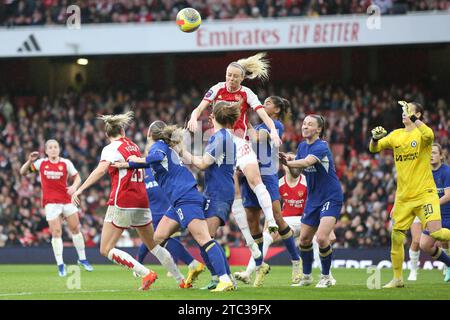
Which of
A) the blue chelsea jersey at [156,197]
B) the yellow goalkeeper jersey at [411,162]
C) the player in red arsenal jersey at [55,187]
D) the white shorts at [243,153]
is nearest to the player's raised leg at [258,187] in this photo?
the white shorts at [243,153]

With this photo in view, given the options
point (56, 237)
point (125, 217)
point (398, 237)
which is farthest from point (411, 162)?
point (56, 237)

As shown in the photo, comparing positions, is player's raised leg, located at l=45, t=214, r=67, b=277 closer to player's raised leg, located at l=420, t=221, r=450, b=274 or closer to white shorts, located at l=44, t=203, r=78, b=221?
white shorts, located at l=44, t=203, r=78, b=221

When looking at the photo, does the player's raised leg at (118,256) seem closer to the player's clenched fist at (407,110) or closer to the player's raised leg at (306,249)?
the player's raised leg at (306,249)

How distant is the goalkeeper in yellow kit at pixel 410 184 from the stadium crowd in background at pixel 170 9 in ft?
50.2

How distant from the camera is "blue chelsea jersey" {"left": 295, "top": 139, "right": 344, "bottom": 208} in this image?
12.0 m

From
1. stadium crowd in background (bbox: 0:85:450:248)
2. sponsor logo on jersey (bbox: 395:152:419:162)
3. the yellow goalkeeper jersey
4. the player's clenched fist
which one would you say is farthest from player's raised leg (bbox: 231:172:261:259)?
stadium crowd in background (bbox: 0:85:450:248)

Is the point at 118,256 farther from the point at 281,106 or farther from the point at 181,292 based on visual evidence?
the point at 281,106

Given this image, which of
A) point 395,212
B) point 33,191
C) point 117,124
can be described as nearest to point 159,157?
point 117,124

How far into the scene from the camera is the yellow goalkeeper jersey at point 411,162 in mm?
12250

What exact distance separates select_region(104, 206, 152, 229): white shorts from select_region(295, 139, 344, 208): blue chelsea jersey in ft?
7.85

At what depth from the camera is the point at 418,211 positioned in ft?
40.2

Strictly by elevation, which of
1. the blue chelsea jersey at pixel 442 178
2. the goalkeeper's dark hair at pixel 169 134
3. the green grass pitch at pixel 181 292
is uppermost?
the goalkeeper's dark hair at pixel 169 134

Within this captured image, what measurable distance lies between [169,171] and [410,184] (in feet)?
11.4
